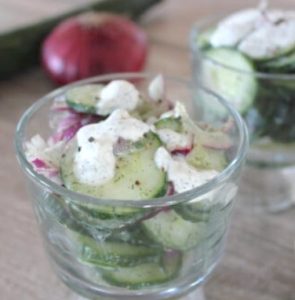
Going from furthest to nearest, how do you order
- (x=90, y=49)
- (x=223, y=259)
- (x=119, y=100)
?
(x=90, y=49) → (x=223, y=259) → (x=119, y=100)

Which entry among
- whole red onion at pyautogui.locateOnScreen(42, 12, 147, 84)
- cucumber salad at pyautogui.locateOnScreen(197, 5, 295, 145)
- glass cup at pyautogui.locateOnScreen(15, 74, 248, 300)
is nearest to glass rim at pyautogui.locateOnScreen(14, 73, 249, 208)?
glass cup at pyautogui.locateOnScreen(15, 74, 248, 300)

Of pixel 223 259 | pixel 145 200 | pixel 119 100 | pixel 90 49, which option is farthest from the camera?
pixel 90 49

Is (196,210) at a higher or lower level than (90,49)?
higher

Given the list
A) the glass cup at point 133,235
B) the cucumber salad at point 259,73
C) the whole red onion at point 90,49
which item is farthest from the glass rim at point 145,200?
the whole red onion at point 90,49

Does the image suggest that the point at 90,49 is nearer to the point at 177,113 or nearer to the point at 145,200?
the point at 177,113

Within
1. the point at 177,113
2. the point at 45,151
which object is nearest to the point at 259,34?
the point at 177,113

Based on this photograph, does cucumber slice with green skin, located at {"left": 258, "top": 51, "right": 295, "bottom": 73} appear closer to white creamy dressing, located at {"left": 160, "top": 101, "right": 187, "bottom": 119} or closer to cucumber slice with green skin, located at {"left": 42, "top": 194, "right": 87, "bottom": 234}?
white creamy dressing, located at {"left": 160, "top": 101, "right": 187, "bottom": 119}

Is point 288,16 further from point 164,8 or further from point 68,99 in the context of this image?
point 164,8
